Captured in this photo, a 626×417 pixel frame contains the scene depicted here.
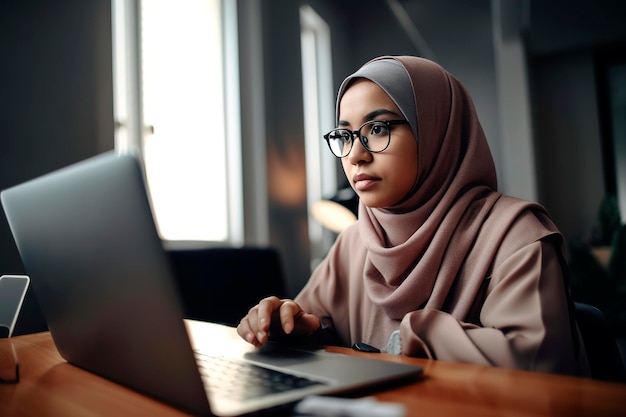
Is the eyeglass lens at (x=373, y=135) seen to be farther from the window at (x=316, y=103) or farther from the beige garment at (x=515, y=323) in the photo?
the window at (x=316, y=103)

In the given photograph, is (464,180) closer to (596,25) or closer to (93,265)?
(93,265)

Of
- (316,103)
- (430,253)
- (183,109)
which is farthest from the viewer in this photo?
(316,103)

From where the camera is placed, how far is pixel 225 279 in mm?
1812

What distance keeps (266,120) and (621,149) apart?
3751 mm

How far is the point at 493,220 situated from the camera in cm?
89

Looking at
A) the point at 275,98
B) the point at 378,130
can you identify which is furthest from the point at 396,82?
the point at 275,98

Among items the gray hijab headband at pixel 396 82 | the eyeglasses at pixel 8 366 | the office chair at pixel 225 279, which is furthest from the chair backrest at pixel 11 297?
the office chair at pixel 225 279

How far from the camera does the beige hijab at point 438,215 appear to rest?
2.84 ft

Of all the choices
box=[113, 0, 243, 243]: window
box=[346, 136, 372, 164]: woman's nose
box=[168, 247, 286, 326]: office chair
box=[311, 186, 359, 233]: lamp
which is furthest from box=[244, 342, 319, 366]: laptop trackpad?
box=[311, 186, 359, 233]: lamp

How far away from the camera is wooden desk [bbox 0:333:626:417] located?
17.2 inches

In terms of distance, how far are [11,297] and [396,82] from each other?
0.79m

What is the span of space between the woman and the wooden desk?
110 millimetres

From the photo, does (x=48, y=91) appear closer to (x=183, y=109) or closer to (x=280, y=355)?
(x=183, y=109)

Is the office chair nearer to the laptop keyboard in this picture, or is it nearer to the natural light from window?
the natural light from window
